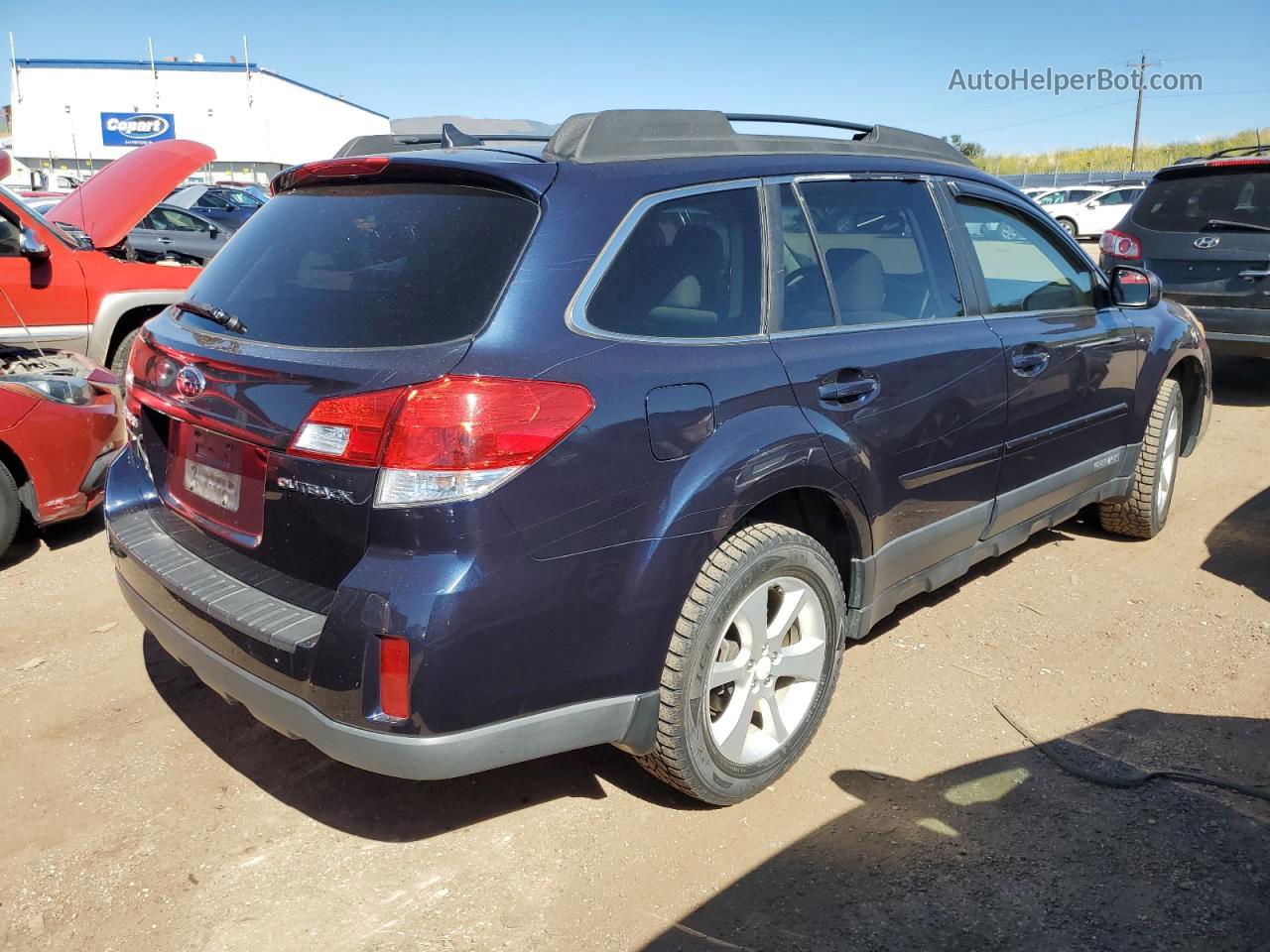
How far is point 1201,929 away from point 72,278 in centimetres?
689

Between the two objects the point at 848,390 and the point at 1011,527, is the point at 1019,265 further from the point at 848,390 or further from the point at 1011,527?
the point at 848,390

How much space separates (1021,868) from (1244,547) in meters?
3.14

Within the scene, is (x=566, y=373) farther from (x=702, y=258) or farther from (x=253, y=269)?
(x=253, y=269)

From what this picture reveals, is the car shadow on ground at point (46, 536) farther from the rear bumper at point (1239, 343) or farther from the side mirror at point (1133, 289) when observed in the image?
the rear bumper at point (1239, 343)

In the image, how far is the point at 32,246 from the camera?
623 cm

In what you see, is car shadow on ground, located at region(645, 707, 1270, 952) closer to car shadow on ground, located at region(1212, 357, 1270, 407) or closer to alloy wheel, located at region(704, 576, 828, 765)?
alloy wheel, located at region(704, 576, 828, 765)

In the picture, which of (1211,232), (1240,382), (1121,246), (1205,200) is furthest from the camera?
(1240,382)

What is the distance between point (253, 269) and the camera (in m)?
2.82

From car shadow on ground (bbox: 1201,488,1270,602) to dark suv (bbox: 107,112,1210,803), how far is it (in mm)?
1934

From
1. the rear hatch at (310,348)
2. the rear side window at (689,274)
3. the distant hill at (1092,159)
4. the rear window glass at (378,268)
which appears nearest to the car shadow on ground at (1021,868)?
the rear hatch at (310,348)

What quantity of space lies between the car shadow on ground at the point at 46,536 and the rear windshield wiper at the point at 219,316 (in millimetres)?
2654

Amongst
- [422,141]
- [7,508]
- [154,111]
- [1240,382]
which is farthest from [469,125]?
[154,111]

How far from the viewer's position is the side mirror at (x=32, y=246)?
20.4ft

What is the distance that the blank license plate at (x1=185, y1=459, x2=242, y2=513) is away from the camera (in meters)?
2.54
